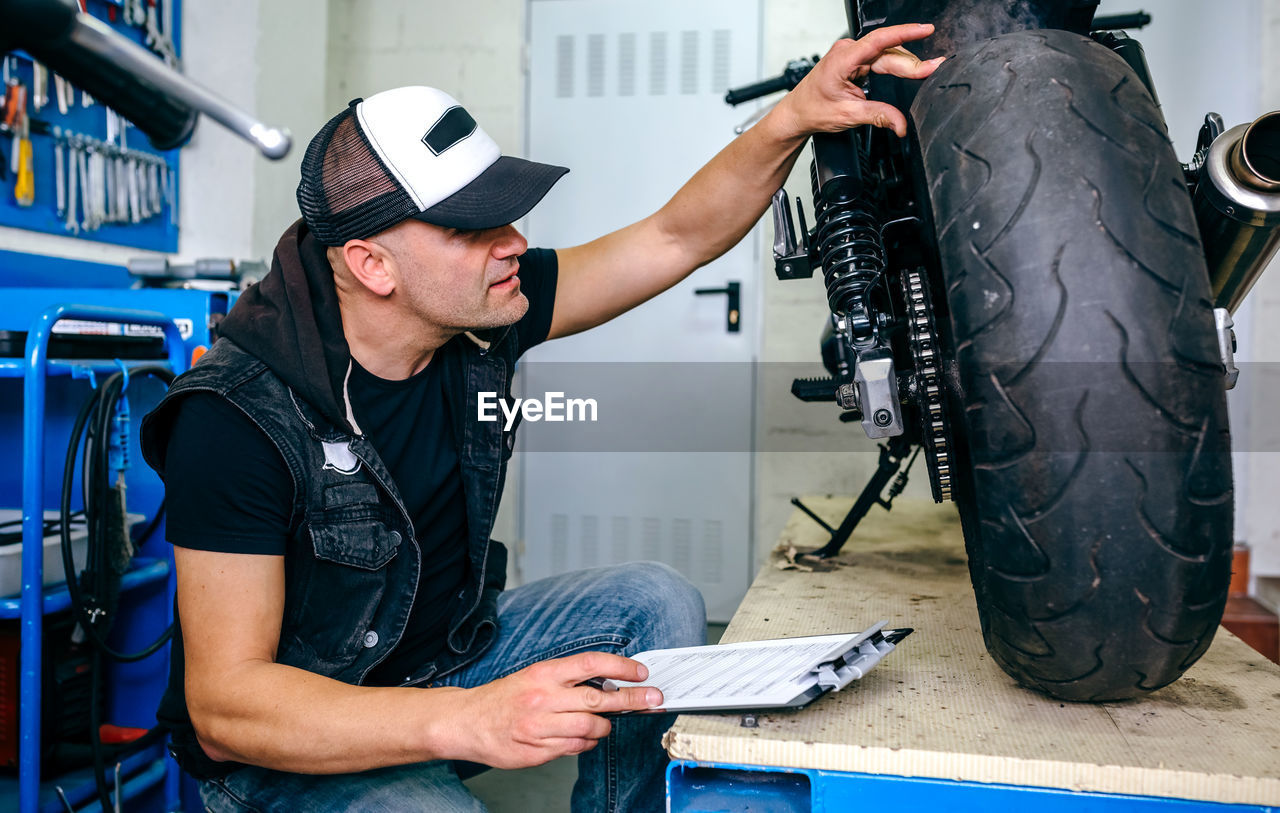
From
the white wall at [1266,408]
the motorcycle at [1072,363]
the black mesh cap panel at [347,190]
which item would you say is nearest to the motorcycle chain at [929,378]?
the motorcycle at [1072,363]

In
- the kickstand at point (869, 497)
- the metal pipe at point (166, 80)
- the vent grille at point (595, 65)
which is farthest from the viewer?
the vent grille at point (595, 65)

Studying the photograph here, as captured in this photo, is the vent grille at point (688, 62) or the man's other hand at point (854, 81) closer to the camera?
the man's other hand at point (854, 81)

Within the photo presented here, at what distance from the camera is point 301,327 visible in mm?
979

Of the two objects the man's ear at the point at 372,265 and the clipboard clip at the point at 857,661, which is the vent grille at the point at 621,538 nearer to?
the man's ear at the point at 372,265

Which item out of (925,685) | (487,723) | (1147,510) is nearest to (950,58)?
(1147,510)

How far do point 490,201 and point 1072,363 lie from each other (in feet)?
2.15

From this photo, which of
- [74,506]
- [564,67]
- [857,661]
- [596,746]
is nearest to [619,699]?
[857,661]

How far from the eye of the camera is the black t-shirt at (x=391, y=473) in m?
0.87

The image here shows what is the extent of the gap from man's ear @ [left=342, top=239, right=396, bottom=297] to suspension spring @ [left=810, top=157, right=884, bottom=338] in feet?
1.62

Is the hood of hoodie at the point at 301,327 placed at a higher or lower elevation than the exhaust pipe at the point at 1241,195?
lower

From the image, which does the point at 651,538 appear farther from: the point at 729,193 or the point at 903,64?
the point at 903,64

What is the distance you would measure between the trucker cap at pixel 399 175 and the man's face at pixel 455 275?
0.03m

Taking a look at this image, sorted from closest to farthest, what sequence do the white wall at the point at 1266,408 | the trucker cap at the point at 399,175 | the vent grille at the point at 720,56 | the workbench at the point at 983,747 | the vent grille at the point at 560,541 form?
the workbench at the point at 983,747 → the trucker cap at the point at 399,175 → the white wall at the point at 1266,408 → the vent grille at the point at 720,56 → the vent grille at the point at 560,541

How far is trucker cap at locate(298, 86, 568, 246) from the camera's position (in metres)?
1.00
